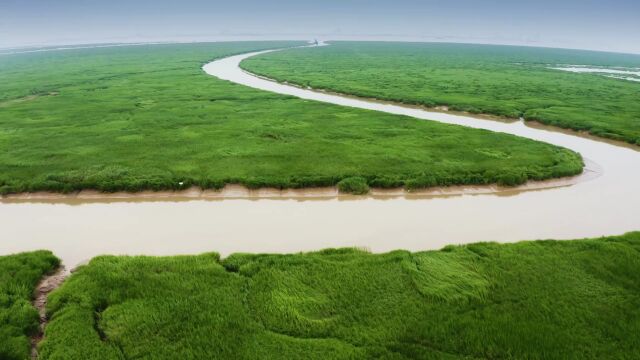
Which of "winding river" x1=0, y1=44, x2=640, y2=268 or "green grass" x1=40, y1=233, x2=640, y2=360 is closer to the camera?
"green grass" x1=40, y1=233, x2=640, y2=360

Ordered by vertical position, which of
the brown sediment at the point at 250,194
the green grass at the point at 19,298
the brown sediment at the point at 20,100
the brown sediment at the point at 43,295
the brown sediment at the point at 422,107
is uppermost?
the brown sediment at the point at 422,107

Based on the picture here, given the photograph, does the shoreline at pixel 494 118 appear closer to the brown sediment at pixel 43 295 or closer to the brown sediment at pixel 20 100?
the brown sediment at pixel 20 100

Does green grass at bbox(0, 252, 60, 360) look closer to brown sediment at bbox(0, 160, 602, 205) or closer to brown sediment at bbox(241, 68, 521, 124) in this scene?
brown sediment at bbox(0, 160, 602, 205)

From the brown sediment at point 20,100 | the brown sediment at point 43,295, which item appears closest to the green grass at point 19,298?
the brown sediment at point 43,295

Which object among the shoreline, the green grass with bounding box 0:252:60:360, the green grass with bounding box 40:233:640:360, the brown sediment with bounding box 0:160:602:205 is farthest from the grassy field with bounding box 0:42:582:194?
the shoreline

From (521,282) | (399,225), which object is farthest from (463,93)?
(521,282)

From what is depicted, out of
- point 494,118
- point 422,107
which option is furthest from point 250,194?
point 422,107

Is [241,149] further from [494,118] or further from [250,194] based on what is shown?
[494,118]
